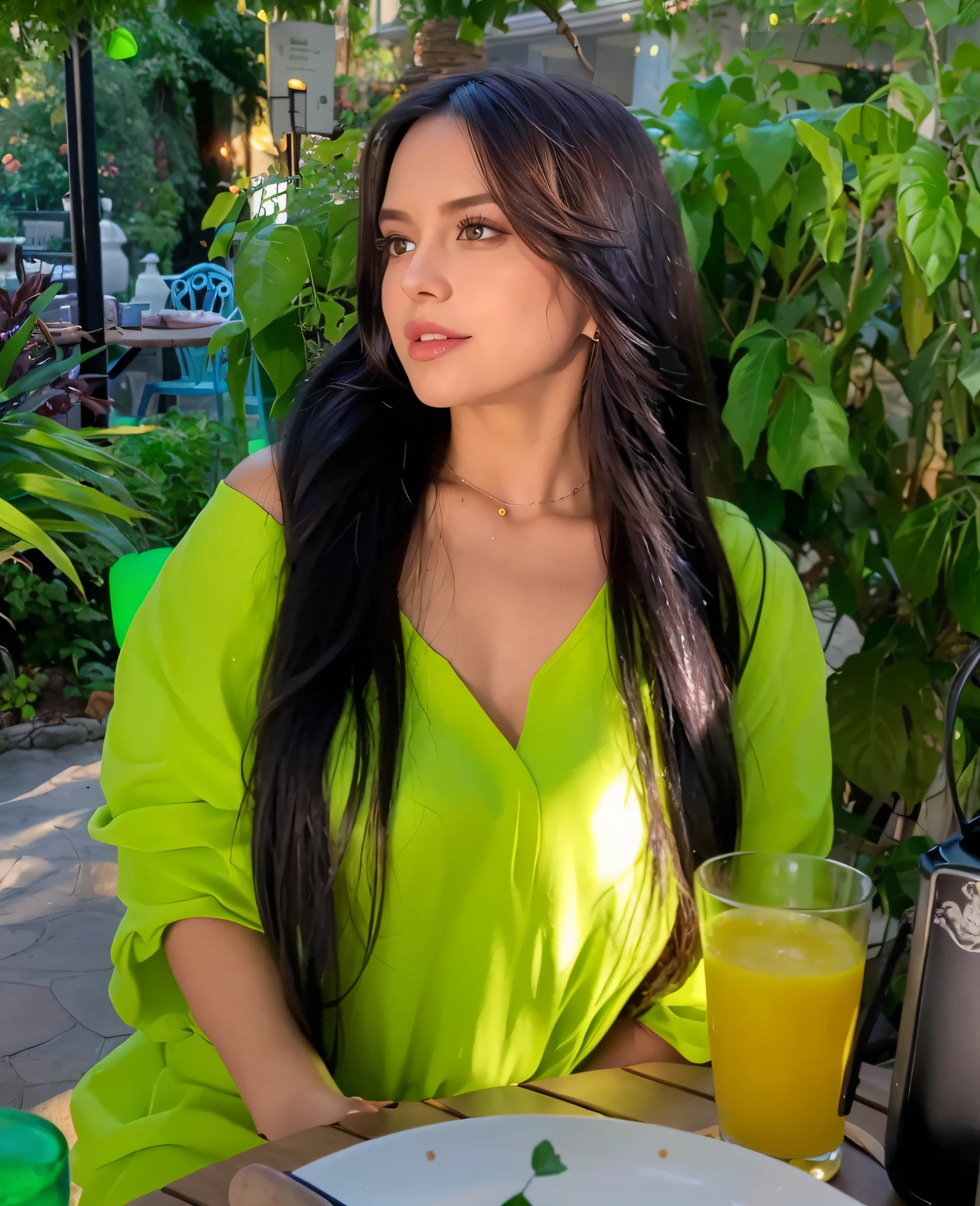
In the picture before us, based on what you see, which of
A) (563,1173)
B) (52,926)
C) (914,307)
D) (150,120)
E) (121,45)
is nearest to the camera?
(563,1173)

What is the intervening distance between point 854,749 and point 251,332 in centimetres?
99

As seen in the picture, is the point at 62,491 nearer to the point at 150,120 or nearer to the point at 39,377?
the point at 39,377

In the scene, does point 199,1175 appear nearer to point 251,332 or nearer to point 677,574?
point 677,574

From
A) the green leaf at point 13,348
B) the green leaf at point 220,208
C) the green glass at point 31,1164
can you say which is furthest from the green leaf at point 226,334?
the green leaf at point 13,348

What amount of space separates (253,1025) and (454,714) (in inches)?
12.1

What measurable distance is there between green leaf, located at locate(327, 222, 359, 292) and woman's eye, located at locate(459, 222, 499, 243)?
47cm

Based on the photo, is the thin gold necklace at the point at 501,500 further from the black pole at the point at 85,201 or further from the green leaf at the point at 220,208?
the black pole at the point at 85,201

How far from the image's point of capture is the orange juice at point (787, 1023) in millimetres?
714

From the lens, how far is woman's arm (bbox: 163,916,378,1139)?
0.95 meters

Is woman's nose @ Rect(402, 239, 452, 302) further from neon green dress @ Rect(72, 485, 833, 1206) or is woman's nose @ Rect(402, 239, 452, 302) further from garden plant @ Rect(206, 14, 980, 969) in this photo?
garden plant @ Rect(206, 14, 980, 969)

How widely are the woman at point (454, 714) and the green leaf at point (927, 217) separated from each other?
0.31m

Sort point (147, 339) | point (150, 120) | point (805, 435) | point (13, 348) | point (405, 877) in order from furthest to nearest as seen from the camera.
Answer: point (147, 339) → point (150, 120) → point (13, 348) → point (805, 435) → point (405, 877)

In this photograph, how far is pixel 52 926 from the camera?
9.82ft

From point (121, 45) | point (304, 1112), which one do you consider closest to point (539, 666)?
point (304, 1112)
